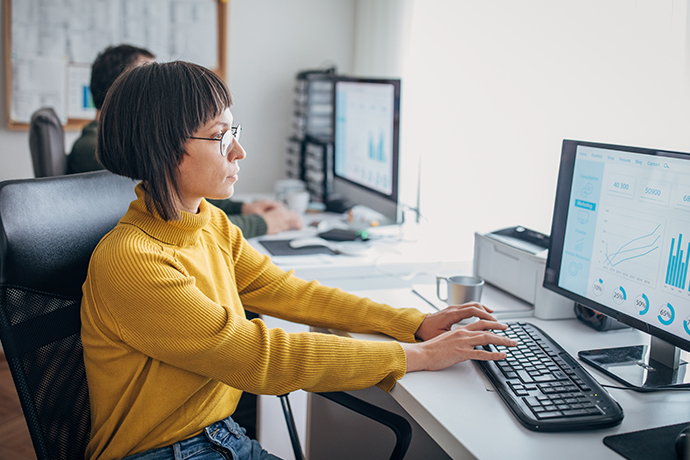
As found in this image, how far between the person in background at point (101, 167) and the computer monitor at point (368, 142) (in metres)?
0.29

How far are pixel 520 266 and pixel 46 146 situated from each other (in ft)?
5.07

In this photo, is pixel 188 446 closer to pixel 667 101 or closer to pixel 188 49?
pixel 667 101

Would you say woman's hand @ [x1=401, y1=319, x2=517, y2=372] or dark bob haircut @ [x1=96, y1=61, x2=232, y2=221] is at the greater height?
dark bob haircut @ [x1=96, y1=61, x2=232, y2=221]

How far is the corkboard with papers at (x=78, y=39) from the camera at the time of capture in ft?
8.84

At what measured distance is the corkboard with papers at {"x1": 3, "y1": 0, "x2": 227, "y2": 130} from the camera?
2693mm

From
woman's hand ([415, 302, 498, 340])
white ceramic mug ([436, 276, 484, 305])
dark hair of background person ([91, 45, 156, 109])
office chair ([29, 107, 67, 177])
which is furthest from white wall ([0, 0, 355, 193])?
woman's hand ([415, 302, 498, 340])

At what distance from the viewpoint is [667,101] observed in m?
1.29

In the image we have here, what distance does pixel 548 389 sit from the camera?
908 mm

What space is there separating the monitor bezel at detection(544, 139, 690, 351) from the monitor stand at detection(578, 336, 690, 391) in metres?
0.08

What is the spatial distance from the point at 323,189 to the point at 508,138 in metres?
0.95

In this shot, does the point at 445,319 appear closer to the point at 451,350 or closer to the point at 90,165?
the point at 451,350

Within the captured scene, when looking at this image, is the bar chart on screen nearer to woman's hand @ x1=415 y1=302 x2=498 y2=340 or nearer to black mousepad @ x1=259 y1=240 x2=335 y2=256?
woman's hand @ x1=415 y1=302 x2=498 y2=340

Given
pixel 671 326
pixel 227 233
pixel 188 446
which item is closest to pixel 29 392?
pixel 188 446

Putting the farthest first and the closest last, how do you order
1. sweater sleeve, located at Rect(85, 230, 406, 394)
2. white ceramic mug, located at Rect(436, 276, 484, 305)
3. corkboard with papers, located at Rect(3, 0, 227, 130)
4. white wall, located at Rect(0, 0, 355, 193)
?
white wall, located at Rect(0, 0, 355, 193) → corkboard with papers, located at Rect(3, 0, 227, 130) → white ceramic mug, located at Rect(436, 276, 484, 305) → sweater sleeve, located at Rect(85, 230, 406, 394)
